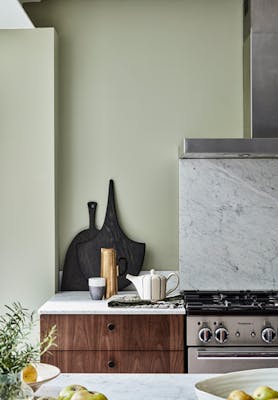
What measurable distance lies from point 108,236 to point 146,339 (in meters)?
0.84

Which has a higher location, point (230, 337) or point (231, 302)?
point (231, 302)

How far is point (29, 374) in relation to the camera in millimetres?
1732

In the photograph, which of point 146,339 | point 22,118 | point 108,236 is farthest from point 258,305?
point 22,118

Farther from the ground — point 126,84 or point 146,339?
point 126,84

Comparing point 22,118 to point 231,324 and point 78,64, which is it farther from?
point 231,324

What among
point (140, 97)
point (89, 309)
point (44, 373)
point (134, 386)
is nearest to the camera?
point (44, 373)

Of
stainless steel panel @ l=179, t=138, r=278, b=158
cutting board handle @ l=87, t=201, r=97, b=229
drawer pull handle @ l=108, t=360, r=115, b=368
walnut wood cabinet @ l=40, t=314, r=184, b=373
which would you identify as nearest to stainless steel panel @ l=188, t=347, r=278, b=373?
walnut wood cabinet @ l=40, t=314, r=184, b=373

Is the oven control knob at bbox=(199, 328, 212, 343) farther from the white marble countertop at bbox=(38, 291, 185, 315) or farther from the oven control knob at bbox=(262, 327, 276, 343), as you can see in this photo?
the oven control knob at bbox=(262, 327, 276, 343)

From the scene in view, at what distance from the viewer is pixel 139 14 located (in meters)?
3.92

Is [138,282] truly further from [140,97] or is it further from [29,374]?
[29,374]

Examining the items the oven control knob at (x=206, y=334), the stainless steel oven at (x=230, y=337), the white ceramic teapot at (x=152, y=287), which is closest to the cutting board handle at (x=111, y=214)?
the white ceramic teapot at (x=152, y=287)

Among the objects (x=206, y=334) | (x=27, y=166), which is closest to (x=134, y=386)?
→ (x=206, y=334)

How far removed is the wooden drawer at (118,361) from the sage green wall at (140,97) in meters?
0.81

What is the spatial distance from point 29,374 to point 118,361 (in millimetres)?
1506
